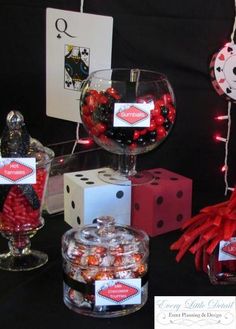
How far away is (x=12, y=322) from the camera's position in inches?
36.5

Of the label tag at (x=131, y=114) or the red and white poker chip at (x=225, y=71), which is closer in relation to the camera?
the label tag at (x=131, y=114)

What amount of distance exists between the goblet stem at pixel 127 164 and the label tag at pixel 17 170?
34 cm

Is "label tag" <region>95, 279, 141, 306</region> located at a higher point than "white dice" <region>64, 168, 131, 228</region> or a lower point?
lower

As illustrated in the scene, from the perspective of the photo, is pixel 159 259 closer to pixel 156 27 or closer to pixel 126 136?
pixel 126 136

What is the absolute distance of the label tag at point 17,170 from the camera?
105 centimetres

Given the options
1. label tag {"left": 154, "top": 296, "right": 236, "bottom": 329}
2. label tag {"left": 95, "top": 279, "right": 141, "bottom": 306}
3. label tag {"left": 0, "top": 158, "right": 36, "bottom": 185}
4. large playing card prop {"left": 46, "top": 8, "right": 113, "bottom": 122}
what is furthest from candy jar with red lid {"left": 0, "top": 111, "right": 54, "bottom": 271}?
large playing card prop {"left": 46, "top": 8, "right": 113, "bottom": 122}

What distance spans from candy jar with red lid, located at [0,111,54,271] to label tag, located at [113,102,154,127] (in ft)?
0.59

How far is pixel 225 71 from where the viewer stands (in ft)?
4.75

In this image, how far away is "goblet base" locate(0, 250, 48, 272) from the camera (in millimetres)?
1122

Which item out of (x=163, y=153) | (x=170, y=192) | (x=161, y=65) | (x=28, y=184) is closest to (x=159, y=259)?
(x=170, y=192)

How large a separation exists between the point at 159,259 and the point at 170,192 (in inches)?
7.4

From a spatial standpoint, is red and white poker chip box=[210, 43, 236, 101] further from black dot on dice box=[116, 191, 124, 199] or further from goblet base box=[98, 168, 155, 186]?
black dot on dice box=[116, 191, 124, 199]

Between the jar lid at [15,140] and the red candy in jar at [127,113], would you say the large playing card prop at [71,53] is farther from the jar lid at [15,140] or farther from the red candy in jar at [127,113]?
the jar lid at [15,140]

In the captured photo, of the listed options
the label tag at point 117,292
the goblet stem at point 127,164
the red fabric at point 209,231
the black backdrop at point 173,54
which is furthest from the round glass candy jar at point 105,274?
the black backdrop at point 173,54
